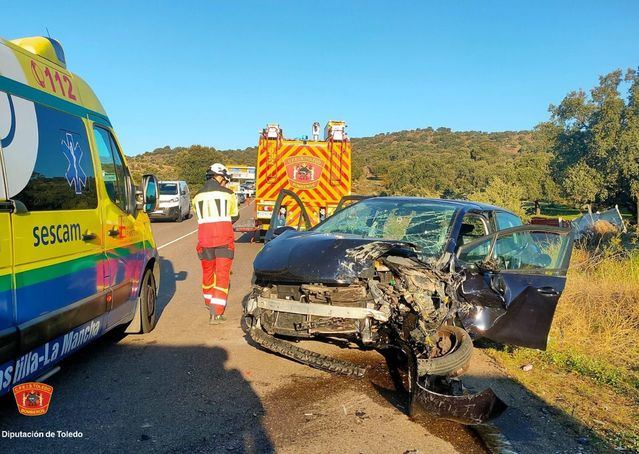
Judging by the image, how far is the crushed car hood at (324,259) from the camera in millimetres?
4051

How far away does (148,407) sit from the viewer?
377 cm

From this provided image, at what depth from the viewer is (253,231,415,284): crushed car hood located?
405cm

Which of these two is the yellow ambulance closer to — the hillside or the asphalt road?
the asphalt road

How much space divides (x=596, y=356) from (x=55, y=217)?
539 cm

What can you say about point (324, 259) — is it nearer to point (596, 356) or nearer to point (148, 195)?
point (148, 195)

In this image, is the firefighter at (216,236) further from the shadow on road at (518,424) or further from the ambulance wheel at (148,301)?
the shadow on road at (518,424)

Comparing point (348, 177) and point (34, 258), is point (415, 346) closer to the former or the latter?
point (34, 258)

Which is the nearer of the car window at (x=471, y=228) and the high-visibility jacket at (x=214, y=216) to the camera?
the car window at (x=471, y=228)

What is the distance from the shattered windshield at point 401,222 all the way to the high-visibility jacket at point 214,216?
1.15m

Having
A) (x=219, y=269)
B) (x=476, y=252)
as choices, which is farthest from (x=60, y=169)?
(x=476, y=252)

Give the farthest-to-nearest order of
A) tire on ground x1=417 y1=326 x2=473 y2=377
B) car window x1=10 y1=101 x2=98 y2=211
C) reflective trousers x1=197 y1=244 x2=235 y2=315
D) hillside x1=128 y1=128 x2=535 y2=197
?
hillside x1=128 y1=128 x2=535 y2=197 → reflective trousers x1=197 y1=244 x2=235 y2=315 → tire on ground x1=417 y1=326 x2=473 y2=377 → car window x1=10 y1=101 x2=98 y2=211

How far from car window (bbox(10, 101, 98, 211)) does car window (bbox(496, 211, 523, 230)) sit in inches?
166

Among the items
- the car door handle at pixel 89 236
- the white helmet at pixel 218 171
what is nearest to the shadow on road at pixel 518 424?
the car door handle at pixel 89 236

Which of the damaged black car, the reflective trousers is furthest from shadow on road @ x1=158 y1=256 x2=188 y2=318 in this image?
the damaged black car
